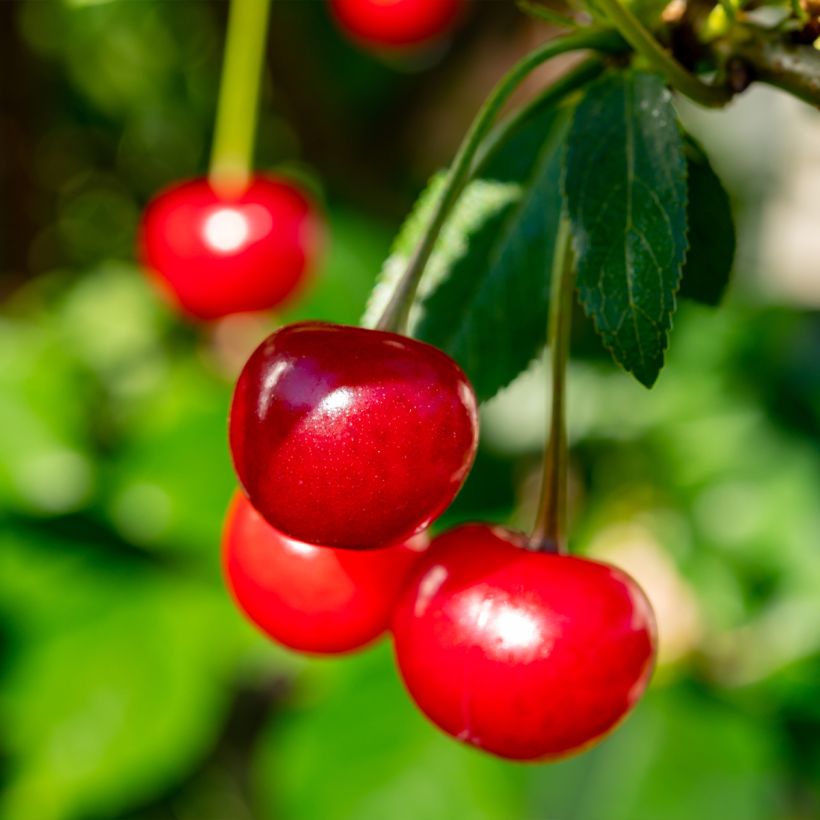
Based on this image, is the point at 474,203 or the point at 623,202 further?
the point at 474,203

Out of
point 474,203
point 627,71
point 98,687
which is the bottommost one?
point 98,687

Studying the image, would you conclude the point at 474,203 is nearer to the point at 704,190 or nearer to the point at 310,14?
the point at 704,190

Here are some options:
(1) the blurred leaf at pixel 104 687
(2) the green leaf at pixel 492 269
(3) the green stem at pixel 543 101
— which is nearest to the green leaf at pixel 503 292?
(2) the green leaf at pixel 492 269

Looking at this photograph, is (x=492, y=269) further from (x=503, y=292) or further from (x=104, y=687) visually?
(x=104, y=687)

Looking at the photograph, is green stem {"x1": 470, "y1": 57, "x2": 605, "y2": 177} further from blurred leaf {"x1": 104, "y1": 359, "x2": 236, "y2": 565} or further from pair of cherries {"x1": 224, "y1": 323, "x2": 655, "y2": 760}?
blurred leaf {"x1": 104, "y1": 359, "x2": 236, "y2": 565}

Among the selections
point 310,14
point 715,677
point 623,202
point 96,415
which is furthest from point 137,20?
point 623,202

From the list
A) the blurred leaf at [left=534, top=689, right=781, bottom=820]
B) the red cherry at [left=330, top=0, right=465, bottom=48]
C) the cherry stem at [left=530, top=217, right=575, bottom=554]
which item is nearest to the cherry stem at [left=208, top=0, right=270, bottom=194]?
the red cherry at [left=330, top=0, right=465, bottom=48]
